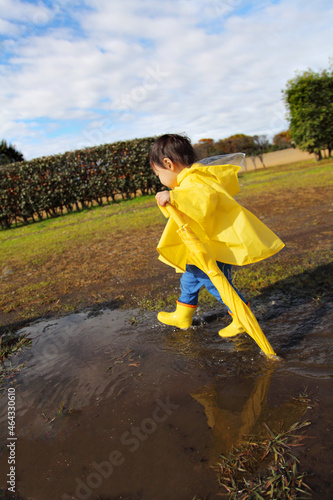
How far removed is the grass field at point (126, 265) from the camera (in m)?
3.68

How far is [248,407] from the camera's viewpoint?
1.89 meters

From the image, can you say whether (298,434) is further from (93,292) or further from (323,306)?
(93,292)

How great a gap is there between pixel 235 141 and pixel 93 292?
21332mm

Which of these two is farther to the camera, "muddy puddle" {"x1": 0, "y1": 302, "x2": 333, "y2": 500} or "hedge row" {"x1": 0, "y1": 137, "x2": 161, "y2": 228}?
"hedge row" {"x1": 0, "y1": 137, "x2": 161, "y2": 228}

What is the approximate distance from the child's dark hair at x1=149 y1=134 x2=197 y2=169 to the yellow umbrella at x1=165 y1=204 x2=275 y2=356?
1.60ft

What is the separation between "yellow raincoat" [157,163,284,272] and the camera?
220 centimetres

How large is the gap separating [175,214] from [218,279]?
0.55 metres

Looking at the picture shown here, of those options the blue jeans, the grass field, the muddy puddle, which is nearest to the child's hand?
the blue jeans

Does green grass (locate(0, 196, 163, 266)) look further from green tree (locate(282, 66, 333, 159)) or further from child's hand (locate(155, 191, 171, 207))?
green tree (locate(282, 66, 333, 159))

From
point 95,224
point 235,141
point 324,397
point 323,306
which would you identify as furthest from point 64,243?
point 235,141

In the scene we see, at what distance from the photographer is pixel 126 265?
16.1ft

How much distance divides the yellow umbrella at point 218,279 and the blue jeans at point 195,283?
0.31 metres

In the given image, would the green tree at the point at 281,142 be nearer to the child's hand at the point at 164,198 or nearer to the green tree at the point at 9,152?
the green tree at the point at 9,152

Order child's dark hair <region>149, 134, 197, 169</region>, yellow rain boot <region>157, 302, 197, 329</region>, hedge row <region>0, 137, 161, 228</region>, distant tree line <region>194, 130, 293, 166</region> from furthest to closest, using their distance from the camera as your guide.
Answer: distant tree line <region>194, 130, 293, 166</region>
hedge row <region>0, 137, 161, 228</region>
yellow rain boot <region>157, 302, 197, 329</region>
child's dark hair <region>149, 134, 197, 169</region>
